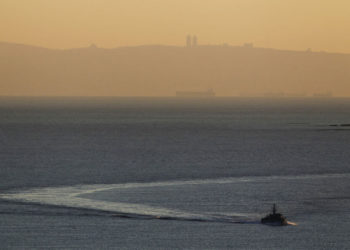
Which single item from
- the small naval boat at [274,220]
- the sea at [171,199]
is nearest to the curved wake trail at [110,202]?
the sea at [171,199]

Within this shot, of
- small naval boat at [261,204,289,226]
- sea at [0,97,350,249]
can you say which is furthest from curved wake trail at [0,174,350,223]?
small naval boat at [261,204,289,226]

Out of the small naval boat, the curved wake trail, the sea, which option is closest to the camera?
the sea

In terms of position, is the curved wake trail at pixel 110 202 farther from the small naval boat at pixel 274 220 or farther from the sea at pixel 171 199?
the small naval boat at pixel 274 220

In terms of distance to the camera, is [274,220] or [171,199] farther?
[171,199]

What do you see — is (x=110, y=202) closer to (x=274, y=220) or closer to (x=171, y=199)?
(x=171, y=199)

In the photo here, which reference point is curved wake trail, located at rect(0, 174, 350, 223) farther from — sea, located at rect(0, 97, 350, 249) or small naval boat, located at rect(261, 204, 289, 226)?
small naval boat, located at rect(261, 204, 289, 226)

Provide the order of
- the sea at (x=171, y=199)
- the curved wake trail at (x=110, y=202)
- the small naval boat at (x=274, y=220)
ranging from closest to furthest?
the sea at (x=171, y=199)
the small naval boat at (x=274, y=220)
the curved wake trail at (x=110, y=202)

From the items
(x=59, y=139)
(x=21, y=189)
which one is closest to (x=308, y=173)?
(x=21, y=189)

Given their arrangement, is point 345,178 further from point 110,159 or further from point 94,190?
point 110,159

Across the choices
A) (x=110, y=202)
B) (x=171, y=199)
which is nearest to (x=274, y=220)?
(x=171, y=199)
